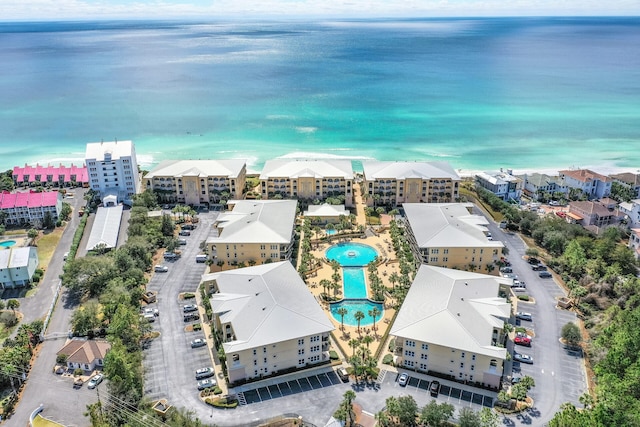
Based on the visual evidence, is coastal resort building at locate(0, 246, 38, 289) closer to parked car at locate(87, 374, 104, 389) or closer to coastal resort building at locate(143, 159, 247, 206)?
parked car at locate(87, 374, 104, 389)

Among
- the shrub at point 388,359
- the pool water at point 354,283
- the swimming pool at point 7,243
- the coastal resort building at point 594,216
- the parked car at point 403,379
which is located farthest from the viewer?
the coastal resort building at point 594,216

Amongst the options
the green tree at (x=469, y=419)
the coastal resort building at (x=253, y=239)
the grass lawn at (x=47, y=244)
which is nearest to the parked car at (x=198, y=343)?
the coastal resort building at (x=253, y=239)

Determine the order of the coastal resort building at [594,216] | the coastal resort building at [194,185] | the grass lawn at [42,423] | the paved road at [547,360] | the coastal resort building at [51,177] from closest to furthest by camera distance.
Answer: the grass lawn at [42,423] → the paved road at [547,360] → the coastal resort building at [594,216] → the coastal resort building at [194,185] → the coastal resort building at [51,177]

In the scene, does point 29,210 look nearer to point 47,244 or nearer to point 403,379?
point 47,244

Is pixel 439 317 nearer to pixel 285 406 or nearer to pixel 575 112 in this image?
pixel 285 406

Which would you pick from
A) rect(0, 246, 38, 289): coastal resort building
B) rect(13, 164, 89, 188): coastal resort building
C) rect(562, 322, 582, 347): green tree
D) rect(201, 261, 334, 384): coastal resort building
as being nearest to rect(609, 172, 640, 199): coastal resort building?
rect(562, 322, 582, 347): green tree

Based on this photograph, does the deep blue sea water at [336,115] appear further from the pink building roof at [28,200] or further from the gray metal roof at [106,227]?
the gray metal roof at [106,227]
